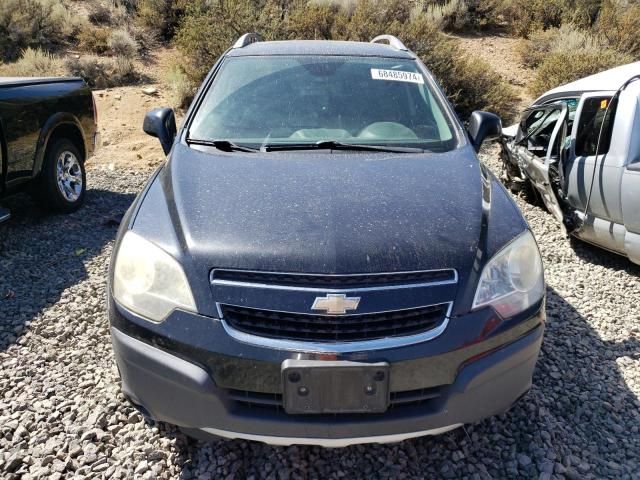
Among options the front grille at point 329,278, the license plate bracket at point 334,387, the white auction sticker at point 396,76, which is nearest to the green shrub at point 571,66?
the white auction sticker at point 396,76

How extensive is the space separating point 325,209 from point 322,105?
1.21 m

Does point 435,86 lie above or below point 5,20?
above

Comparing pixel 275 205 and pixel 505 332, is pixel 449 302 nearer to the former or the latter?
pixel 505 332

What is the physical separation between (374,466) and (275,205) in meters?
1.24

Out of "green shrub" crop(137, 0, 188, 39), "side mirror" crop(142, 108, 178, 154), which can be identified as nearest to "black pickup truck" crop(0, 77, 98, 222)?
"side mirror" crop(142, 108, 178, 154)

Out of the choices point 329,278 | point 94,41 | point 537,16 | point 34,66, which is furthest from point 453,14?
point 329,278

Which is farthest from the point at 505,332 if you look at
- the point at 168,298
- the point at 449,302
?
the point at 168,298

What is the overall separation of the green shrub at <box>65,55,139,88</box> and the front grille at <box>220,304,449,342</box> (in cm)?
1169

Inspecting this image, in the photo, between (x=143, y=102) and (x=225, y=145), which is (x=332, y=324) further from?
(x=143, y=102)

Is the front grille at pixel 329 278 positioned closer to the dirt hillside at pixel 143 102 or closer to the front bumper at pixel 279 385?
the front bumper at pixel 279 385

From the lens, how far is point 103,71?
12156 mm

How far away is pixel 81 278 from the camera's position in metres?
4.15

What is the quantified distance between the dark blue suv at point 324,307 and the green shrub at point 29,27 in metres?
13.9

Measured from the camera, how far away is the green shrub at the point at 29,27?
13.5 meters
